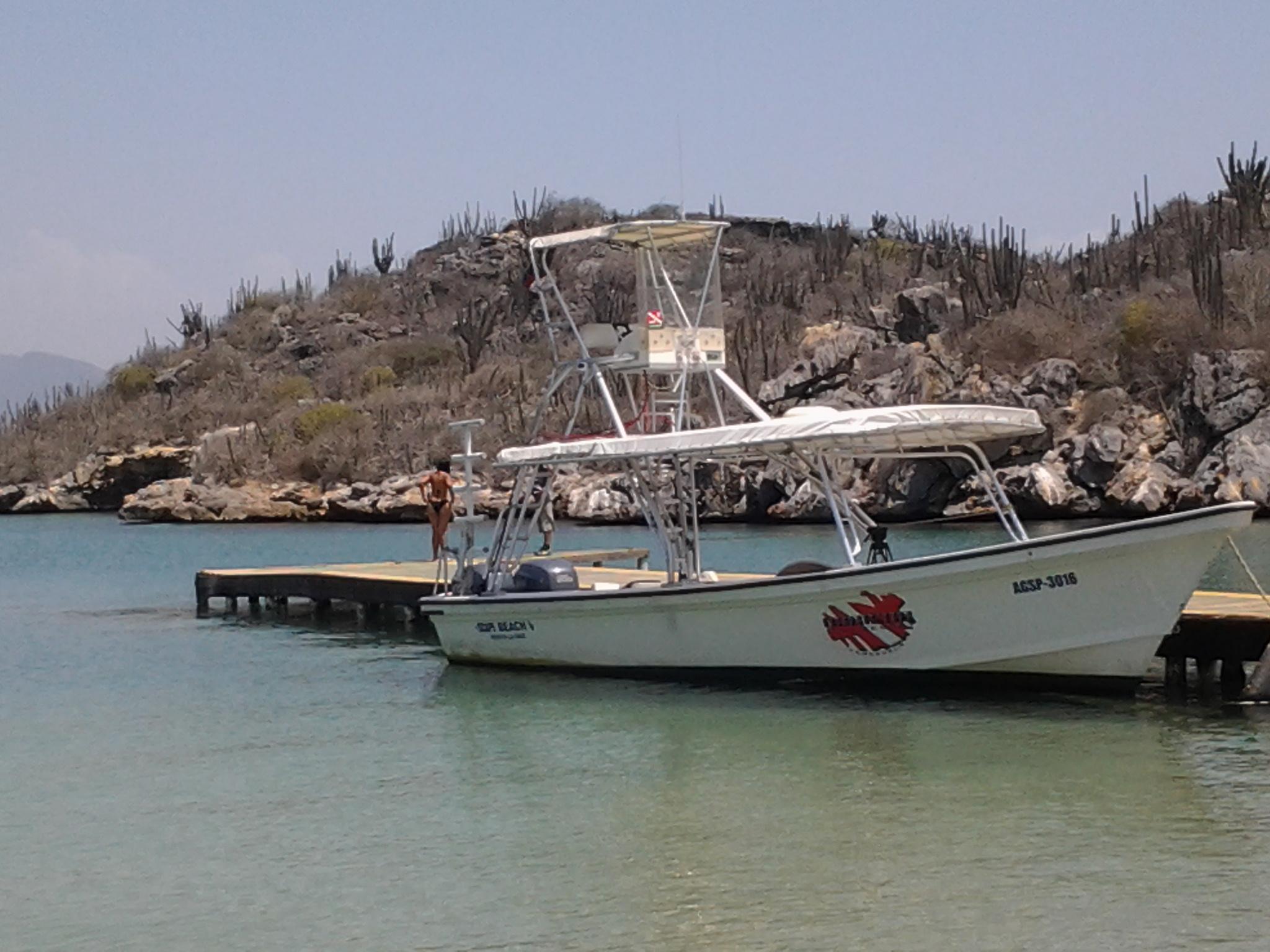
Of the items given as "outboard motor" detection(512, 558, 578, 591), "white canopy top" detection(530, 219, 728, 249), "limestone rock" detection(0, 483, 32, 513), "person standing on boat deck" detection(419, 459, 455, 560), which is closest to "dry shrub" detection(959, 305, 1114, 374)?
"person standing on boat deck" detection(419, 459, 455, 560)

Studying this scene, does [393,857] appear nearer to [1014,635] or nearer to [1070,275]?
[1014,635]

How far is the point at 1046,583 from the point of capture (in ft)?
48.5

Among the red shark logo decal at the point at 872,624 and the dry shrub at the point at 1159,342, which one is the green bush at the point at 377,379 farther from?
the red shark logo decal at the point at 872,624

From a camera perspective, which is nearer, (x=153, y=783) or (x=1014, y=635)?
(x=153, y=783)

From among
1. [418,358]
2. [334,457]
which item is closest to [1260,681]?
[334,457]

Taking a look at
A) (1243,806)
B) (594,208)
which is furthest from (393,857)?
(594,208)

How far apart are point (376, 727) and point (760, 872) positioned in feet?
22.1

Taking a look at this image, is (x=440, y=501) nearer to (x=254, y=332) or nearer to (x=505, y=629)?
(x=505, y=629)

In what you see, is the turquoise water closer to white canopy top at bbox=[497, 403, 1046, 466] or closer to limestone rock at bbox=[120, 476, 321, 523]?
white canopy top at bbox=[497, 403, 1046, 466]

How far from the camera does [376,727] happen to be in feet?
53.7

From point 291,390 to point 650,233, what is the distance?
73226mm

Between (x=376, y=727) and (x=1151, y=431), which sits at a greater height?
(x=1151, y=431)

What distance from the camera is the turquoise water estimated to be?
9.61 meters

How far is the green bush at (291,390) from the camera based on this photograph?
88.2 m
